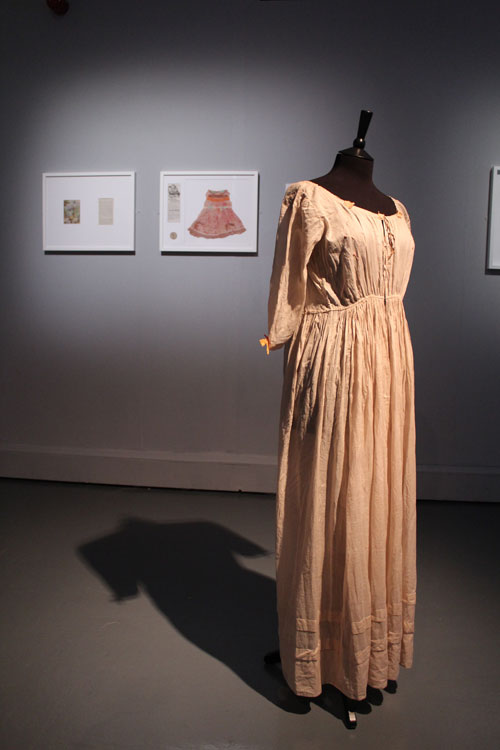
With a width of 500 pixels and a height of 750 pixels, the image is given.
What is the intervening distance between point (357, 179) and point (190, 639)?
161 cm

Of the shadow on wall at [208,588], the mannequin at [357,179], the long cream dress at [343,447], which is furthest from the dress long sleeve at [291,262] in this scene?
the shadow on wall at [208,588]

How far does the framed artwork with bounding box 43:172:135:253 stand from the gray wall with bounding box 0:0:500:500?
0.08 metres

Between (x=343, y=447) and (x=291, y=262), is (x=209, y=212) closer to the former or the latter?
(x=291, y=262)

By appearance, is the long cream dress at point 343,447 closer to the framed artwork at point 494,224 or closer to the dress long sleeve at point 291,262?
the dress long sleeve at point 291,262

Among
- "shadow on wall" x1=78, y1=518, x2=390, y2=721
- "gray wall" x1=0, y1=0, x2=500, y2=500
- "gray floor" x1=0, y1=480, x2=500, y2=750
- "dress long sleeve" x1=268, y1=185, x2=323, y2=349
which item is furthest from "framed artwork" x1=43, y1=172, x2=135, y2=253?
"dress long sleeve" x1=268, y1=185, x2=323, y2=349

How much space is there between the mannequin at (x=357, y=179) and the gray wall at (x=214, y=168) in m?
1.78

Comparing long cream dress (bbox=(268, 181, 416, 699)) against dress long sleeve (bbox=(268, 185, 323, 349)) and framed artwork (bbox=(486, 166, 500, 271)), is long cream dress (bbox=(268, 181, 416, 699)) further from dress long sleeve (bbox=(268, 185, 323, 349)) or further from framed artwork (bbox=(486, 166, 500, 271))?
framed artwork (bbox=(486, 166, 500, 271))

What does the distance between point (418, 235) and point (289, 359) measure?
201cm

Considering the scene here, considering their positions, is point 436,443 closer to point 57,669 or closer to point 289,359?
point 289,359

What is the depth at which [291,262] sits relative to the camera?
60.6 inches

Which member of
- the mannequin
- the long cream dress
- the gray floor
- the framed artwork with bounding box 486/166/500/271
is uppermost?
the framed artwork with bounding box 486/166/500/271

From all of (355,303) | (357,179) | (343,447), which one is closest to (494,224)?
(357,179)

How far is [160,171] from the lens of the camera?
11.0 ft

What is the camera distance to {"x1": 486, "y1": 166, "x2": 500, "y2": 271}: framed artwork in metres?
3.14
